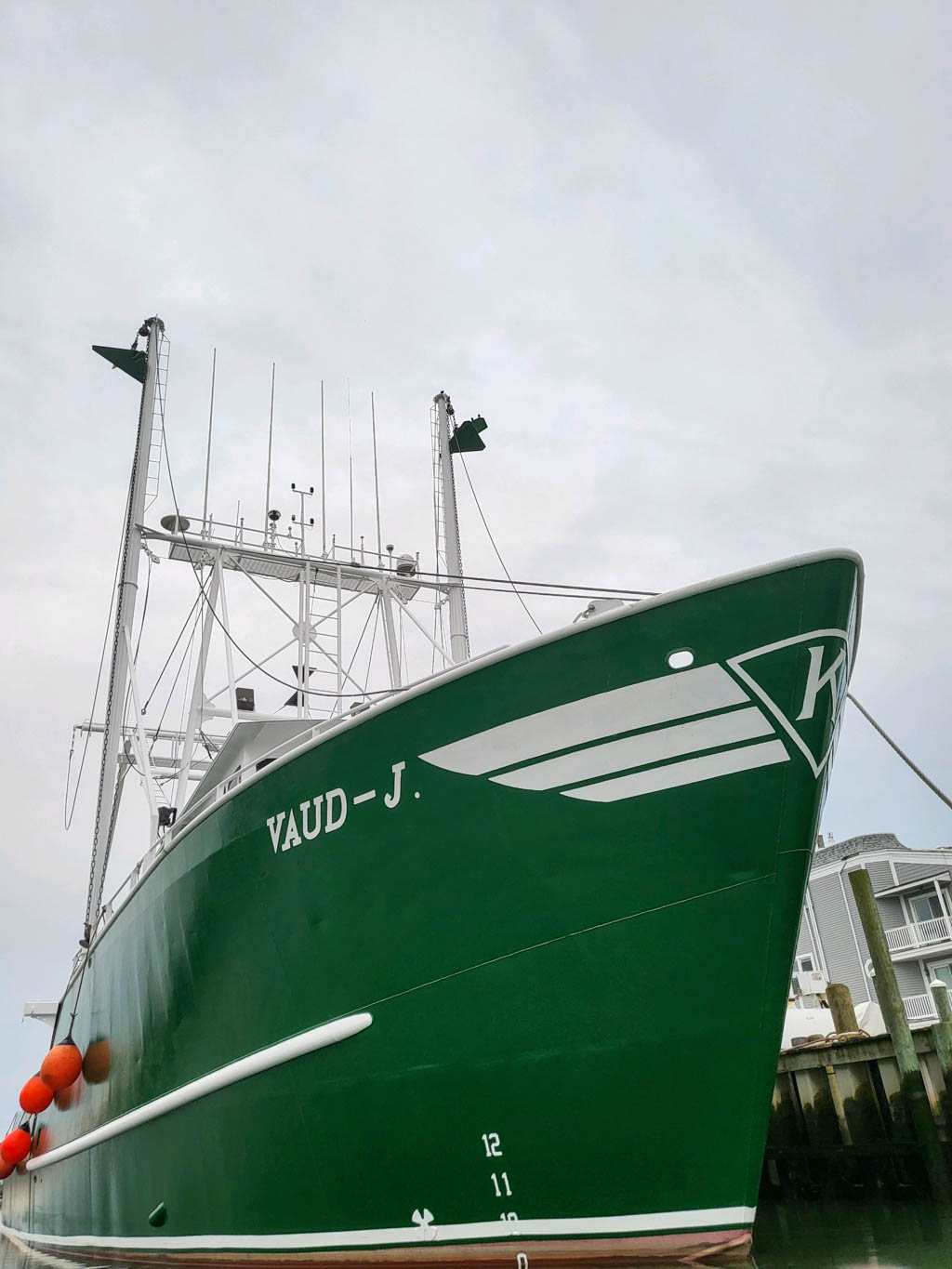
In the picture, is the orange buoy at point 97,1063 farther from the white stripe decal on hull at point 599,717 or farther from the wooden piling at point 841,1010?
the wooden piling at point 841,1010

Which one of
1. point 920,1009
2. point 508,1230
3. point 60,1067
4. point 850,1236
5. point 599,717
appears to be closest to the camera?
point 508,1230

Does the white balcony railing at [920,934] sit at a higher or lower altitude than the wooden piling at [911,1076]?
higher

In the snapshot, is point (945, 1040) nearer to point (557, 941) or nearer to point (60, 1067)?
point (557, 941)

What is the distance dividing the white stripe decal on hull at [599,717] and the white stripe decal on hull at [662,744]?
0.06 metres

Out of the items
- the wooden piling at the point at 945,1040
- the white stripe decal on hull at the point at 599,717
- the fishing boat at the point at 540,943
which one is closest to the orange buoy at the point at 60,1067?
the fishing boat at the point at 540,943

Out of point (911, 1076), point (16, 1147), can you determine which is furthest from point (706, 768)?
point (16, 1147)

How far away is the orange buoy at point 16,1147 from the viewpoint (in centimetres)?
1322

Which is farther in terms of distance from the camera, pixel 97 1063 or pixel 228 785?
pixel 97 1063

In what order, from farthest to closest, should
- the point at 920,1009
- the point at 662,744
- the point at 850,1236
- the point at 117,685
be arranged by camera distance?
the point at 920,1009 < the point at 117,685 < the point at 850,1236 < the point at 662,744

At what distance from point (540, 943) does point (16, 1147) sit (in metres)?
11.4

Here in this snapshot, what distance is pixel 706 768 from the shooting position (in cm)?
564

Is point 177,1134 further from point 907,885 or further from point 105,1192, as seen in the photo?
point 907,885

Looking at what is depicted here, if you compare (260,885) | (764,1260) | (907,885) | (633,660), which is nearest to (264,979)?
(260,885)

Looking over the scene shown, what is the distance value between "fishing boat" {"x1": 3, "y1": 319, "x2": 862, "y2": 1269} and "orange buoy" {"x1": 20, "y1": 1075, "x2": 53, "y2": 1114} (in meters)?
4.13
